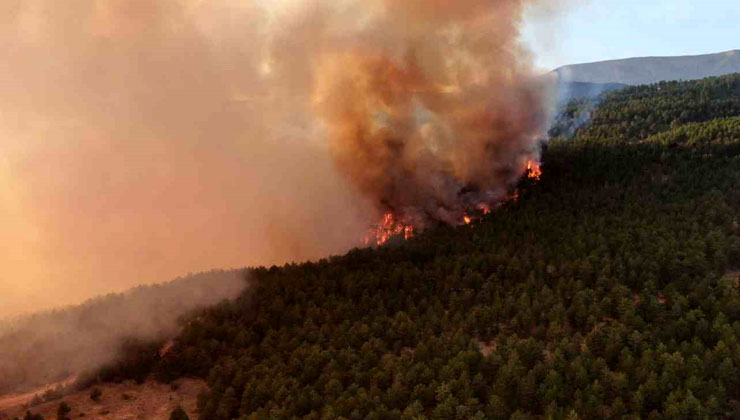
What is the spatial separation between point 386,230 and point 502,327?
40.5m

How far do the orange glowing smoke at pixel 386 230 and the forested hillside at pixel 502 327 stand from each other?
1050 centimetres

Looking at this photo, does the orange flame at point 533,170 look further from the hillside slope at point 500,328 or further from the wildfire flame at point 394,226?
the hillside slope at point 500,328

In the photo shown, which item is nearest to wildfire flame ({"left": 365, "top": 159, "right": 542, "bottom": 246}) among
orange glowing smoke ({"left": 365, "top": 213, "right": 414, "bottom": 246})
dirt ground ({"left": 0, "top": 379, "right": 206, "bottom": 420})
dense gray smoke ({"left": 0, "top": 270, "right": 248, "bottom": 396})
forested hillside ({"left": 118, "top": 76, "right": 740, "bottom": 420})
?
orange glowing smoke ({"left": 365, "top": 213, "right": 414, "bottom": 246})

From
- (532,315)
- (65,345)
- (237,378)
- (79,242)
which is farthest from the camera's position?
(79,242)

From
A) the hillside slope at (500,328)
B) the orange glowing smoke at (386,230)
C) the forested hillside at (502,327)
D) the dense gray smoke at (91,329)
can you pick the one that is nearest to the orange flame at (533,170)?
the forested hillside at (502,327)

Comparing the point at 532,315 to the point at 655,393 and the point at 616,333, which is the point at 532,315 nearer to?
the point at 616,333

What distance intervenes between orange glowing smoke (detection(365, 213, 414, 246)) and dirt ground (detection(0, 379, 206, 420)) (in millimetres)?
43424

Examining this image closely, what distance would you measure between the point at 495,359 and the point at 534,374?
2.35 metres

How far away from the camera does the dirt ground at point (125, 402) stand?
32.6 m

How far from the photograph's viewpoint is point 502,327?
39250 mm

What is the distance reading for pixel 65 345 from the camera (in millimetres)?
41344

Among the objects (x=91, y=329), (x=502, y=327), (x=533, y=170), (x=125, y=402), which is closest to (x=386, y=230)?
(x=533, y=170)

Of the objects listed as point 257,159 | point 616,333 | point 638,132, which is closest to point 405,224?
point 257,159

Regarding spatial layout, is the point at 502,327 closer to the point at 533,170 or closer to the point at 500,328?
the point at 500,328
